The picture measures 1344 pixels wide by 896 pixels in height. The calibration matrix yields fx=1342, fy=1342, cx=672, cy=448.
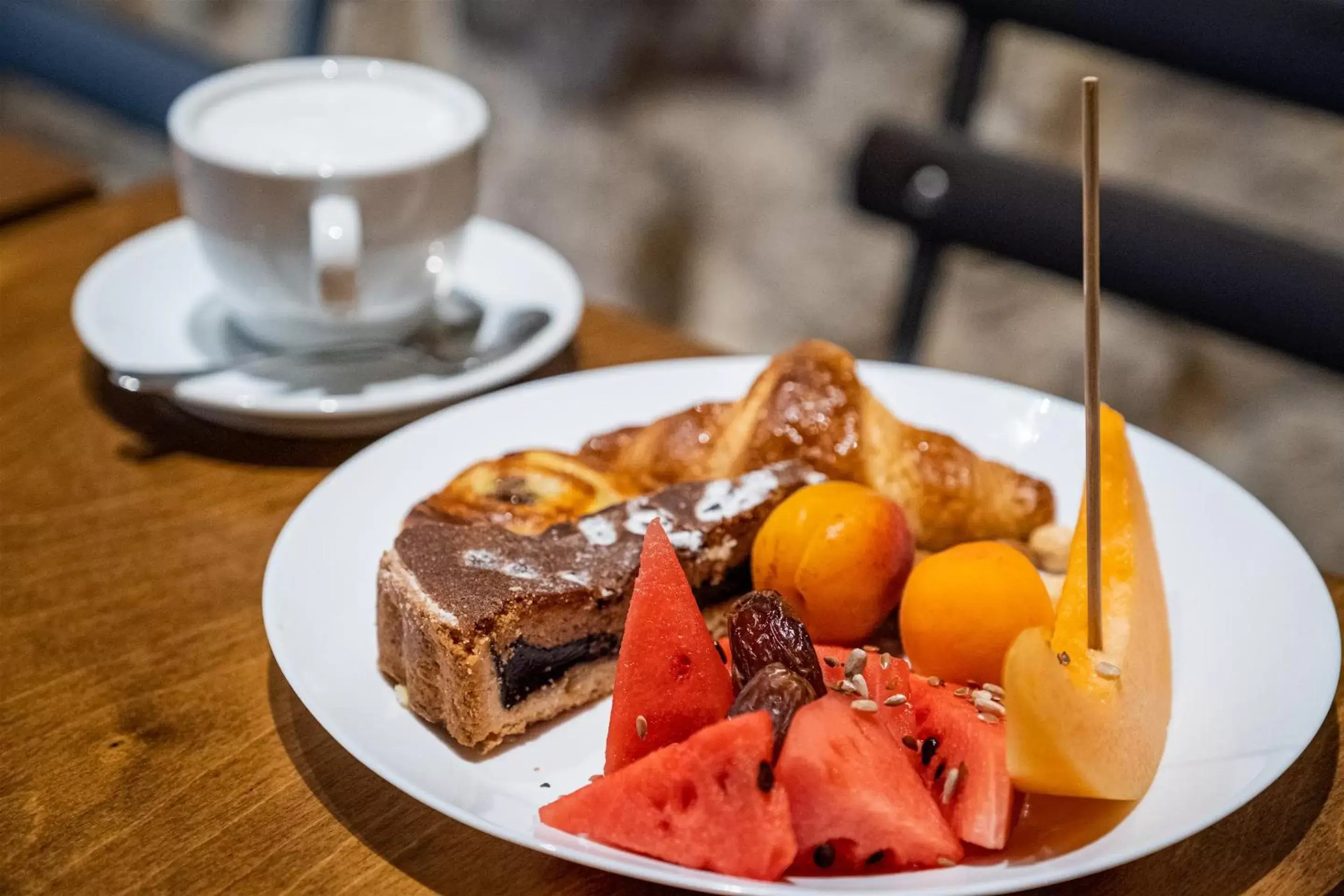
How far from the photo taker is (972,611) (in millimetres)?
779

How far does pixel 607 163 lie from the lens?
2.13 metres

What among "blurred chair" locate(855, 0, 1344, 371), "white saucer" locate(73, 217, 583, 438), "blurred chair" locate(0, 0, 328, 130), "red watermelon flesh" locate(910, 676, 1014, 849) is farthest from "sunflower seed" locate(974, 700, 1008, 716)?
"blurred chair" locate(0, 0, 328, 130)

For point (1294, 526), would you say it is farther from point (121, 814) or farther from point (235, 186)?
point (121, 814)

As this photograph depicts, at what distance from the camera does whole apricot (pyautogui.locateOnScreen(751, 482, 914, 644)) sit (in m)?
0.83

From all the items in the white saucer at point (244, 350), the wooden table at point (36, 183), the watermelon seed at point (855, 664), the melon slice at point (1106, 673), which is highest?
the melon slice at point (1106, 673)

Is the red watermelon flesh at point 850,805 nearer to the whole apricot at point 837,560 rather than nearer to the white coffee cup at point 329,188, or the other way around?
the whole apricot at point 837,560

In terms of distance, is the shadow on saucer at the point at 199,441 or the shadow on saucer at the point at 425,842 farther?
the shadow on saucer at the point at 199,441

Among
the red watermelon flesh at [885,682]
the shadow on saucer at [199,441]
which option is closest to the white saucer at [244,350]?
the shadow on saucer at [199,441]

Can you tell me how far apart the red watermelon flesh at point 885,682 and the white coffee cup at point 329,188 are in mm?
544

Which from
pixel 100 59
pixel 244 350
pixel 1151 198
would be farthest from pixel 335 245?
pixel 100 59

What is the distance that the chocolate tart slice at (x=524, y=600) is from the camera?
2.46ft

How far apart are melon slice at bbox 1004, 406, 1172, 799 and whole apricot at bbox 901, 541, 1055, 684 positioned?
0.05 metres

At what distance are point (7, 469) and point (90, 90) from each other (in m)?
1.33

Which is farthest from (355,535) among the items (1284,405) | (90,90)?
(90,90)
